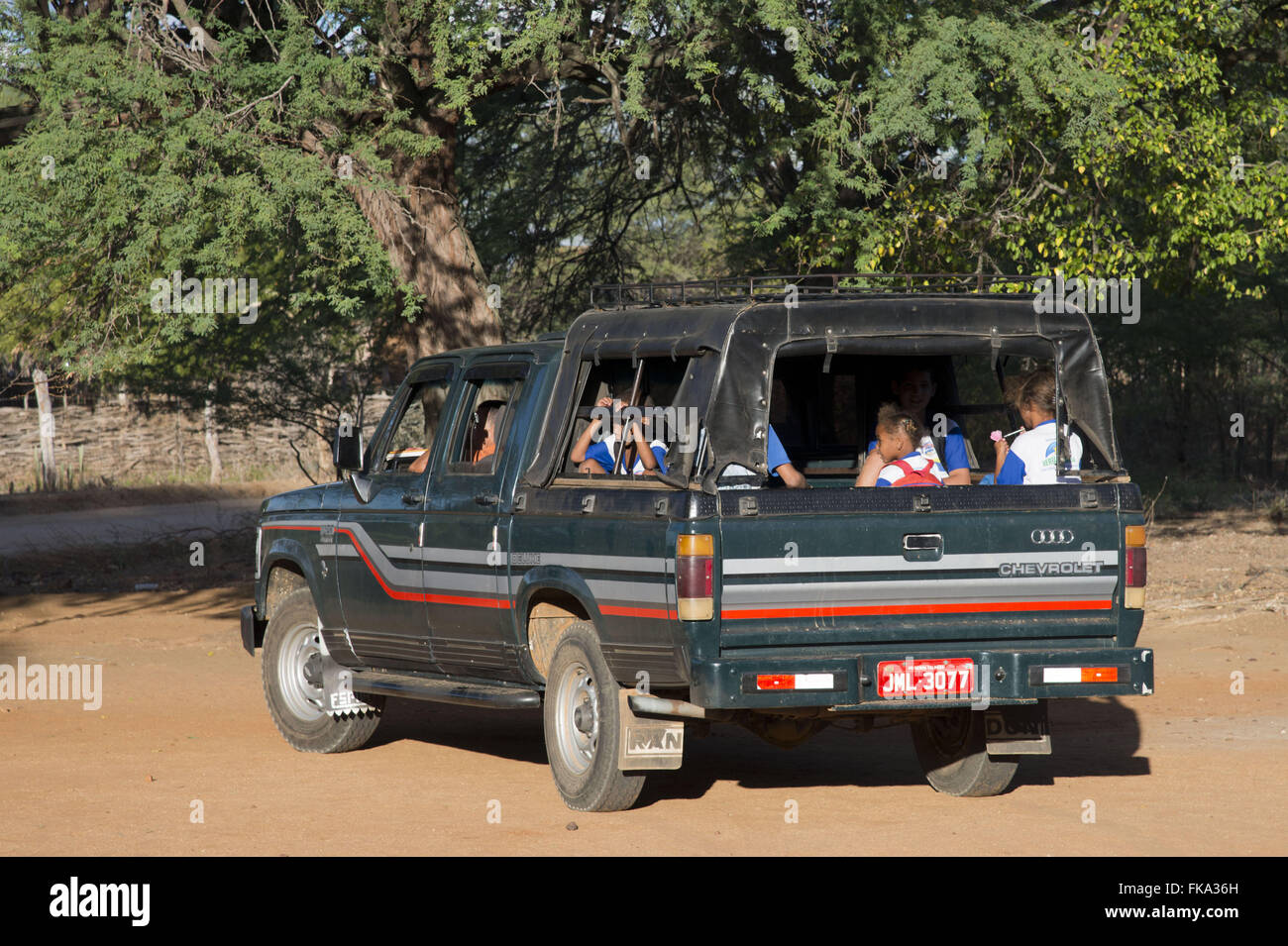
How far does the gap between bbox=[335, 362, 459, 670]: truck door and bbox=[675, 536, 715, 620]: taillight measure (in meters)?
2.25

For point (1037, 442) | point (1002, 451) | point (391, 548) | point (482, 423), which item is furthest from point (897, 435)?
point (391, 548)

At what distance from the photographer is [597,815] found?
24.1ft

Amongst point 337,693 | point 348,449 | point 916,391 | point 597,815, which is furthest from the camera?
point 337,693

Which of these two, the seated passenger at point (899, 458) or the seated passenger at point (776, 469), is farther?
the seated passenger at point (899, 458)

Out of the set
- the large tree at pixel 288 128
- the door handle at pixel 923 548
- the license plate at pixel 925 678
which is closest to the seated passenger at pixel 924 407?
the door handle at pixel 923 548

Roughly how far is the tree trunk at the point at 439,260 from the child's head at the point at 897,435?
708cm

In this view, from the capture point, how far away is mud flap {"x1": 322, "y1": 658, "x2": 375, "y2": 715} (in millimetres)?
9195

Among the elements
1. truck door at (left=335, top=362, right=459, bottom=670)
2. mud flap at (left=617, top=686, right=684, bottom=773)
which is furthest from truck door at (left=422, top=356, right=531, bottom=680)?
mud flap at (left=617, top=686, right=684, bottom=773)

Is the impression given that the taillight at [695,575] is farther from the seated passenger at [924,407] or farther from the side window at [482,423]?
the seated passenger at [924,407]

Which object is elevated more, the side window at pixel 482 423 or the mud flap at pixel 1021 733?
the side window at pixel 482 423

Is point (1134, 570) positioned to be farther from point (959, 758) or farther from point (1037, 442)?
point (959, 758)

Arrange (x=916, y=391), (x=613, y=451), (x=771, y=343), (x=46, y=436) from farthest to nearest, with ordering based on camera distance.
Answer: (x=46, y=436), (x=916, y=391), (x=613, y=451), (x=771, y=343)

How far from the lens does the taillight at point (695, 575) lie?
255 inches

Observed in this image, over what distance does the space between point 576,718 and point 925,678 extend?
1.69 metres
